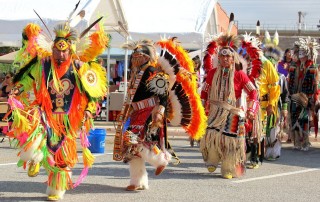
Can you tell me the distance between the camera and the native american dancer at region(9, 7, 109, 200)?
6.07 metres

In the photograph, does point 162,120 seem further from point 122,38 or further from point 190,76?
point 122,38

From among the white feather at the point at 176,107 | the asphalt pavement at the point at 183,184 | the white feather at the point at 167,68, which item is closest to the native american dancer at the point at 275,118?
the asphalt pavement at the point at 183,184

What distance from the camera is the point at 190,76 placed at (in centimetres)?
697

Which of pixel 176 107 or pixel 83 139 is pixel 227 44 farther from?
pixel 83 139

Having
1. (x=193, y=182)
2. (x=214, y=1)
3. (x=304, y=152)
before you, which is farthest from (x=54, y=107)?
(x=214, y=1)

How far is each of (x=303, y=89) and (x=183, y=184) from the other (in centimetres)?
465

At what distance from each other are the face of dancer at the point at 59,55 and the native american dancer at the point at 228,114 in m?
2.31

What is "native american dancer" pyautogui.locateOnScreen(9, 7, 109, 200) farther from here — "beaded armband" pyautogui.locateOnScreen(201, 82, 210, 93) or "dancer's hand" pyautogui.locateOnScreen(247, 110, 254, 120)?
"dancer's hand" pyautogui.locateOnScreen(247, 110, 254, 120)

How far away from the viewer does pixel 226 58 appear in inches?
309

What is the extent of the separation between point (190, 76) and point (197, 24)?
7423 millimetres

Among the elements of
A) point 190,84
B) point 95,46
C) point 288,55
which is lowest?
point 190,84

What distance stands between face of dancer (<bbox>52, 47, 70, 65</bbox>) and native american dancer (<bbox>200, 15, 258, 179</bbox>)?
231 centimetres

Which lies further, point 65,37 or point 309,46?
point 309,46

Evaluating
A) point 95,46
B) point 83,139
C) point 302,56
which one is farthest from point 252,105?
point 302,56
